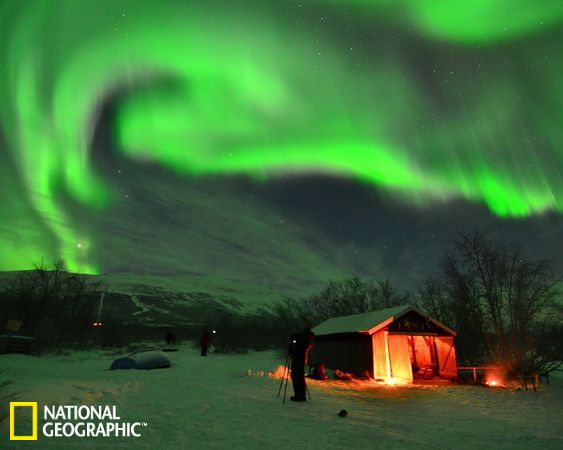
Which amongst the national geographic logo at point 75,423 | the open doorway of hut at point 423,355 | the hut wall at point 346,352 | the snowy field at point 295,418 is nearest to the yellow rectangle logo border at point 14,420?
the national geographic logo at point 75,423

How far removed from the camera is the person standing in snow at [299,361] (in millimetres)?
12539

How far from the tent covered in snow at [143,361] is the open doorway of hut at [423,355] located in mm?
14843

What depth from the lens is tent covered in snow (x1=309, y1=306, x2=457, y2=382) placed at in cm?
2234

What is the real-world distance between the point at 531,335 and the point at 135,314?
139 metres

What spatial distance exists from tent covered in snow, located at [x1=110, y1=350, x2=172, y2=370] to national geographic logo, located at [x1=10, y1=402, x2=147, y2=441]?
12911mm

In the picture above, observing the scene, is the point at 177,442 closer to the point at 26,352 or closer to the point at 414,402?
the point at 414,402

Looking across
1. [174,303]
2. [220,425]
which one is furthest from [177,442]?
[174,303]

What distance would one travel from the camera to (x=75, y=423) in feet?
26.6

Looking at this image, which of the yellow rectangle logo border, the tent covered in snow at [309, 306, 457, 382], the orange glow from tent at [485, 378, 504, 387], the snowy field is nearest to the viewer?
the yellow rectangle logo border

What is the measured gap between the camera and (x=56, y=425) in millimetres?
7734

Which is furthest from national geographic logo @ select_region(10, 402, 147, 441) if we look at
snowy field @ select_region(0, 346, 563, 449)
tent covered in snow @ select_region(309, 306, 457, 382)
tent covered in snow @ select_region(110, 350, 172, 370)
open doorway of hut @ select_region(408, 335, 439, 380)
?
open doorway of hut @ select_region(408, 335, 439, 380)

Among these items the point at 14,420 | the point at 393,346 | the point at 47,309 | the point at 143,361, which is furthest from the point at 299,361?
the point at 47,309

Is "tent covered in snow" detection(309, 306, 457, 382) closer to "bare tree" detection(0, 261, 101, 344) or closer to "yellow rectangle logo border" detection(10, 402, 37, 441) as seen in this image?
"yellow rectangle logo border" detection(10, 402, 37, 441)

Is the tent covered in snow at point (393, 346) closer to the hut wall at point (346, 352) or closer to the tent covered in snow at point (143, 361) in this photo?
the hut wall at point (346, 352)
